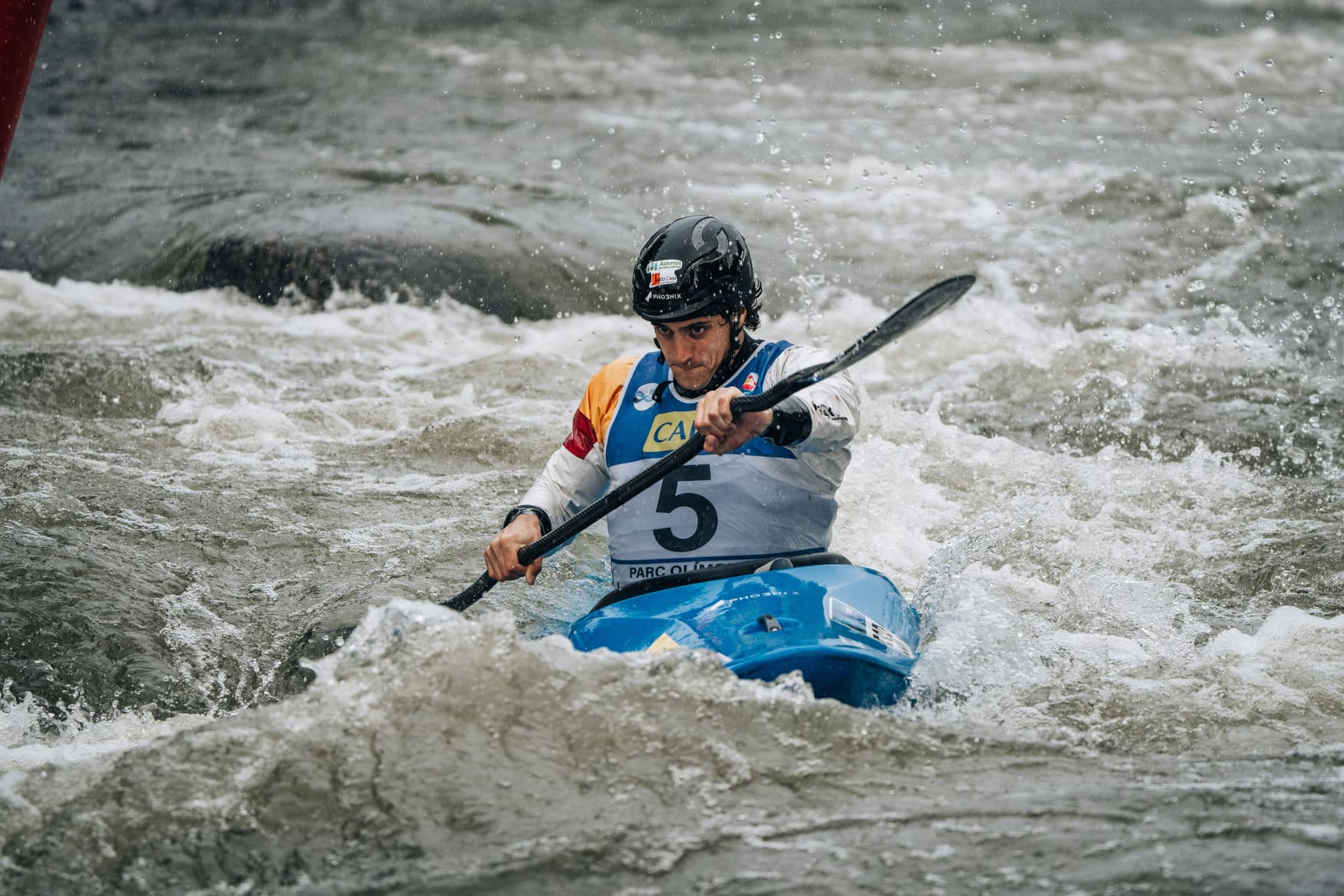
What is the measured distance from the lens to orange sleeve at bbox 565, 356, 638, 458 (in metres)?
4.38

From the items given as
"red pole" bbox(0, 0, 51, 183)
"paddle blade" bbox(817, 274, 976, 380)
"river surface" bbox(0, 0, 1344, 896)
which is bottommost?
"river surface" bbox(0, 0, 1344, 896)

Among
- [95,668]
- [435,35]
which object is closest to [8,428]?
[95,668]

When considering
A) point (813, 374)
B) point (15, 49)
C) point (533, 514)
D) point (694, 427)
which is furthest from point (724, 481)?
point (15, 49)

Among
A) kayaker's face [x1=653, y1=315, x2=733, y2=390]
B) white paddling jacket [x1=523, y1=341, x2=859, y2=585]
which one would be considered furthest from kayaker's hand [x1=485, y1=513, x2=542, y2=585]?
kayaker's face [x1=653, y1=315, x2=733, y2=390]

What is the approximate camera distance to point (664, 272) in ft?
13.0

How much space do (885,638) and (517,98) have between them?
12460mm

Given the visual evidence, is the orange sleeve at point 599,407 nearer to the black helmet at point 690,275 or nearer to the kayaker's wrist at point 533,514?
the kayaker's wrist at point 533,514

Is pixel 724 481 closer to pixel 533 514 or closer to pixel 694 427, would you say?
pixel 694 427

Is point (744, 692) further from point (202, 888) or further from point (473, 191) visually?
point (473, 191)

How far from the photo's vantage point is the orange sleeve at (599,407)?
4383 millimetres

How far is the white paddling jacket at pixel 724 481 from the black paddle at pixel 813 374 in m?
0.17

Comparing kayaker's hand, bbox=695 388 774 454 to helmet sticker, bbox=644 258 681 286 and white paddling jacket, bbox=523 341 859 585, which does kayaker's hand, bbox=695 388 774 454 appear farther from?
helmet sticker, bbox=644 258 681 286

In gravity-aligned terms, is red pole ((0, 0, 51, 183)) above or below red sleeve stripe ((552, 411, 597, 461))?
above

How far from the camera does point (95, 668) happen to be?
4.58 meters
